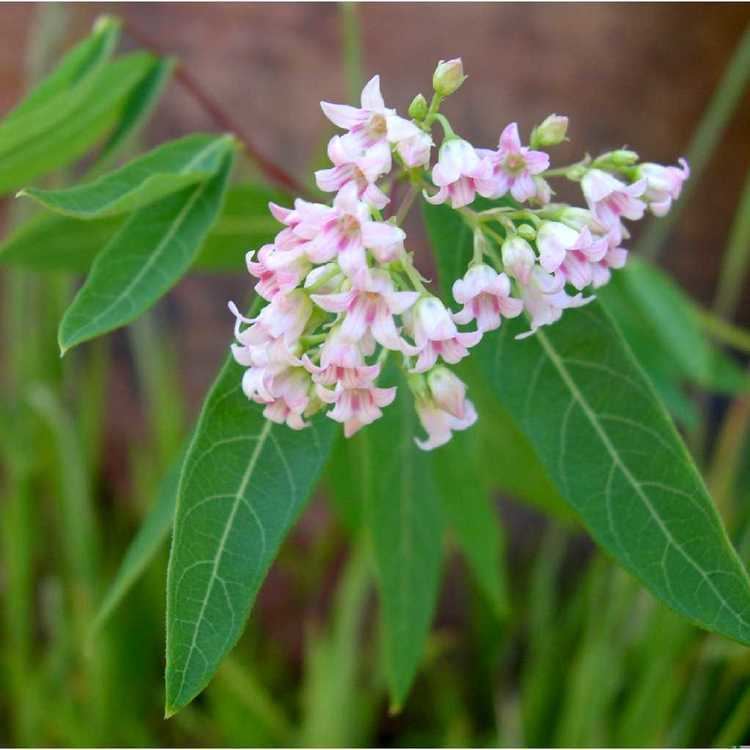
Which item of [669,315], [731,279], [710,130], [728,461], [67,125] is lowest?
[728,461]

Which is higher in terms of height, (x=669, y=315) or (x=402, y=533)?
(x=669, y=315)

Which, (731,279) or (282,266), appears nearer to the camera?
(282,266)

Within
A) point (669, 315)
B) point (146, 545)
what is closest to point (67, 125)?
point (146, 545)

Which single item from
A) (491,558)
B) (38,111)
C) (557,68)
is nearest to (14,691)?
(491,558)

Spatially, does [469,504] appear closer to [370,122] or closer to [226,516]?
[226,516]

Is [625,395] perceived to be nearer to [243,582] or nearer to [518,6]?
[243,582]

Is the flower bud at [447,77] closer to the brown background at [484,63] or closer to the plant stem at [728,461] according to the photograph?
the plant stem at [728,461]

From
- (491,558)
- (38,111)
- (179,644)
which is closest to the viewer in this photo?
(179,644)

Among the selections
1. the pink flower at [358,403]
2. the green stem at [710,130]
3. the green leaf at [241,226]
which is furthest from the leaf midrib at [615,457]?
the green stem at [710,130]
